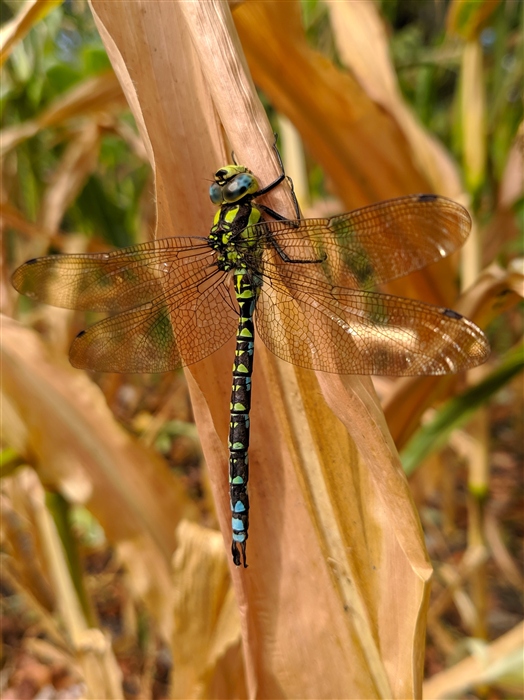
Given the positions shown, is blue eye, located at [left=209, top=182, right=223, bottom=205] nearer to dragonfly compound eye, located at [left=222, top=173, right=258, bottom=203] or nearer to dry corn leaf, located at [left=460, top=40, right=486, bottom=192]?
dragonfly compound eye, located at [left=222, top=173, right=258, bottom=203]

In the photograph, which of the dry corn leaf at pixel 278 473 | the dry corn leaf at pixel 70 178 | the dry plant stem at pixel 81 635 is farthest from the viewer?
the dry corn leaf at pixel 70 178

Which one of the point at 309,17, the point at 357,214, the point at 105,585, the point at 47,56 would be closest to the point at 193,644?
the point at 357,214

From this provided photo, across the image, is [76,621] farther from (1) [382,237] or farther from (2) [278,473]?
(1) [382,237]

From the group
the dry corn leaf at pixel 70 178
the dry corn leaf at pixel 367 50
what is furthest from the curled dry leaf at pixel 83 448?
the dry corn leaf at pixel 367 50

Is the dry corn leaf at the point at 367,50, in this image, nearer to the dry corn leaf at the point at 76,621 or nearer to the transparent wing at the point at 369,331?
the transparent wing at the point at 369,331

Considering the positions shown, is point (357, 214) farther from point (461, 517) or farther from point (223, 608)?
point (461, 517)

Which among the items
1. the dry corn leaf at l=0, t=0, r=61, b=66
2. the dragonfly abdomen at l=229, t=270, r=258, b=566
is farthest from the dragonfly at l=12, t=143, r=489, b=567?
the dry corn leaf at l=0, t=0, r=61, b=66

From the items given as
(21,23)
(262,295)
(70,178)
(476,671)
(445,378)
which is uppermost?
(70,178)

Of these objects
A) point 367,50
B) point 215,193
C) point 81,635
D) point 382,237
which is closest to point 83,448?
point 81,635
